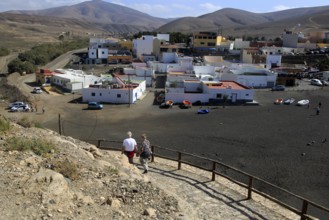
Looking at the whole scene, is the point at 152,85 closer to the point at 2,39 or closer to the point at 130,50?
the point at 130,50

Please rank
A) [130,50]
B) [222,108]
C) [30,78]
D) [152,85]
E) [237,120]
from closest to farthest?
[237,120] < [222,108] < [152,85] < [30,78] < [130,50]

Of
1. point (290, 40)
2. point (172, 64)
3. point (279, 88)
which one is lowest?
point (279, 88)

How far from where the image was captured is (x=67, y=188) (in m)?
5.71

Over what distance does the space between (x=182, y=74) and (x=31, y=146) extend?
38.1 meters

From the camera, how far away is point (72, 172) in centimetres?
631

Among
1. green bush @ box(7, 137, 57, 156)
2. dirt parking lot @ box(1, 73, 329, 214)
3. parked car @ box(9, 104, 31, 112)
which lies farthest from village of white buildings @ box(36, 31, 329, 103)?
green bush @ box(7, 137, 57, 156)

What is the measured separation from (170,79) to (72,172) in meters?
36.3

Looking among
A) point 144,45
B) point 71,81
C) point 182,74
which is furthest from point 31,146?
point 144,45

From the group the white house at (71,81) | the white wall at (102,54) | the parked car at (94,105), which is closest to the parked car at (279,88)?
the white house at (71,81)

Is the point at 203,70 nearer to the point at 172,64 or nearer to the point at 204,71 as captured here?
the point at 204,71

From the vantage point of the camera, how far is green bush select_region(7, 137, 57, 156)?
686 cm

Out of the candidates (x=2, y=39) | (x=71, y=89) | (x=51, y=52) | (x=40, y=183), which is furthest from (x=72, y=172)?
(x=2, y=39)

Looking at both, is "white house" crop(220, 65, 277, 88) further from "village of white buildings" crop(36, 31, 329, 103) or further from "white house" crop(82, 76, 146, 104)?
"white house" crop(82, 76, 146, 104)

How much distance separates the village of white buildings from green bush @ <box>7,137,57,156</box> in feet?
90.3
